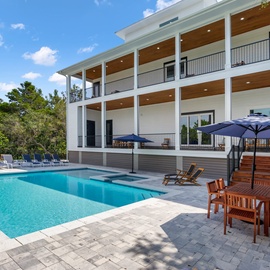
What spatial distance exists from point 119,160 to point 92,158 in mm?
2909

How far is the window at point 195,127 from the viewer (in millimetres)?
13805

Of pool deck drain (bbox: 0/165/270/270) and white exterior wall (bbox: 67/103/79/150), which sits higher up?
white exterior wall (bbox: 67/103/79/150)

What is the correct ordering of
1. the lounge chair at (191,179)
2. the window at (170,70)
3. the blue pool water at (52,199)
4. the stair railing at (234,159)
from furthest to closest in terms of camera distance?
the window at (170,70) → the lounge chair at (191,179) → the stair railing at (234,159) → the blue pool water at (52,199)

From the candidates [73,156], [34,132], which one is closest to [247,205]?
[73,156]

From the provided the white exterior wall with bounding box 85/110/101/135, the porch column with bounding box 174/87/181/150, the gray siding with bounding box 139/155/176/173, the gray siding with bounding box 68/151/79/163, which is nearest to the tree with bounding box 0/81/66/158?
the gray siding with bounding box 68/151/79/163

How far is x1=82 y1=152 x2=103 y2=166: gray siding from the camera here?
16369 millimetres

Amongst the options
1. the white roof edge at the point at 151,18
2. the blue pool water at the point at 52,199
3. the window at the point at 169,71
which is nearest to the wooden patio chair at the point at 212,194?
the blue pool water at the point at 52,199

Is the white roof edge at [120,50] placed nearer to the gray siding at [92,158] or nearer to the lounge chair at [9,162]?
the gray siding at [92,158]

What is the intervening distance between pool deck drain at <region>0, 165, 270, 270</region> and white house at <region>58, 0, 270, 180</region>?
6579 millimetres

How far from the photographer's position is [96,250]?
11.6 feet

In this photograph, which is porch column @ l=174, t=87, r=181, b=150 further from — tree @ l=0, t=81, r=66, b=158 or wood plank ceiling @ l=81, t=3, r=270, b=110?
tree @ l=0, t=81, r=66, b=158

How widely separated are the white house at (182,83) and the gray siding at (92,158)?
8 cm

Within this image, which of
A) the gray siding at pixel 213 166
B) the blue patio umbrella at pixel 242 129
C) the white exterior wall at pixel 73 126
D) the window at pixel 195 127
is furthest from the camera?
the white exterior wall at pixel 73 126

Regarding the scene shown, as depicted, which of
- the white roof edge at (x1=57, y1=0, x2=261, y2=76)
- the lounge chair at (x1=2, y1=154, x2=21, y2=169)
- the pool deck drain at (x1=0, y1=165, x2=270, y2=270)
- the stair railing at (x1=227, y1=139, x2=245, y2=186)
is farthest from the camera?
the lounge chair at (x1=2, y1=154, x2=21, y2=169)
